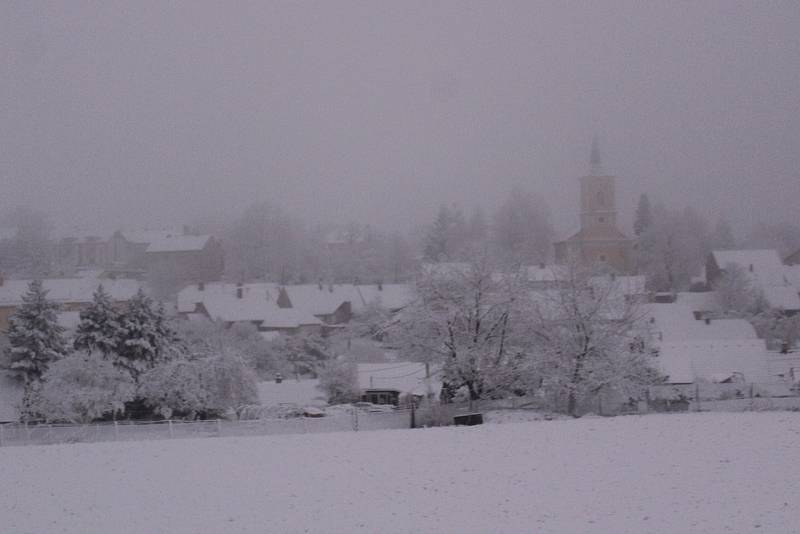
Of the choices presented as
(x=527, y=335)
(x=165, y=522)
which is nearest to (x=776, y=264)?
(x=527, y=335)

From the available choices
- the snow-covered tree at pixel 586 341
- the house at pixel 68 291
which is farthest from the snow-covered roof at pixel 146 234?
the snow-covered tree at pixel 586 341

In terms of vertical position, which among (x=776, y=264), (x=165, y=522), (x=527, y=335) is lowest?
(x=165, y=522)

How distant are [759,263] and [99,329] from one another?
64808mm

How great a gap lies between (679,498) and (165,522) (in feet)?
31.6

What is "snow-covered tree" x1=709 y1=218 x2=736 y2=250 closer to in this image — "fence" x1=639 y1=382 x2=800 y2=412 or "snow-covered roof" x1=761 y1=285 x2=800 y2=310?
"snow-covered roof" x1=761 y1=285 x2=800 y2=310

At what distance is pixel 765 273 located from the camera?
81312 mm

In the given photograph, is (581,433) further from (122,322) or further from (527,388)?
(122,322)

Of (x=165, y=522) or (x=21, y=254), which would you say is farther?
(x=21, y=254)

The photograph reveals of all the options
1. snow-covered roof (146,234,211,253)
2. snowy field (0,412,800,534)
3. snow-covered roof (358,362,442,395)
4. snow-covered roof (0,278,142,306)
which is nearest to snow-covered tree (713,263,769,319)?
snow-covered roof (358,362,442,395)

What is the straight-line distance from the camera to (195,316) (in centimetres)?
7012

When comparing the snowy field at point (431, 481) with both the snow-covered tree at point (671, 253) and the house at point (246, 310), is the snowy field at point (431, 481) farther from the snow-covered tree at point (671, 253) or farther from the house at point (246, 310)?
the snow-covered tree at point (671, 253)

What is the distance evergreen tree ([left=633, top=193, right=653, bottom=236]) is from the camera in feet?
399

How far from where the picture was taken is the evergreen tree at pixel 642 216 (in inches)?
4783

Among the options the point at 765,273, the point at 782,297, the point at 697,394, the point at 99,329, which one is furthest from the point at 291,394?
the point at 765,273
